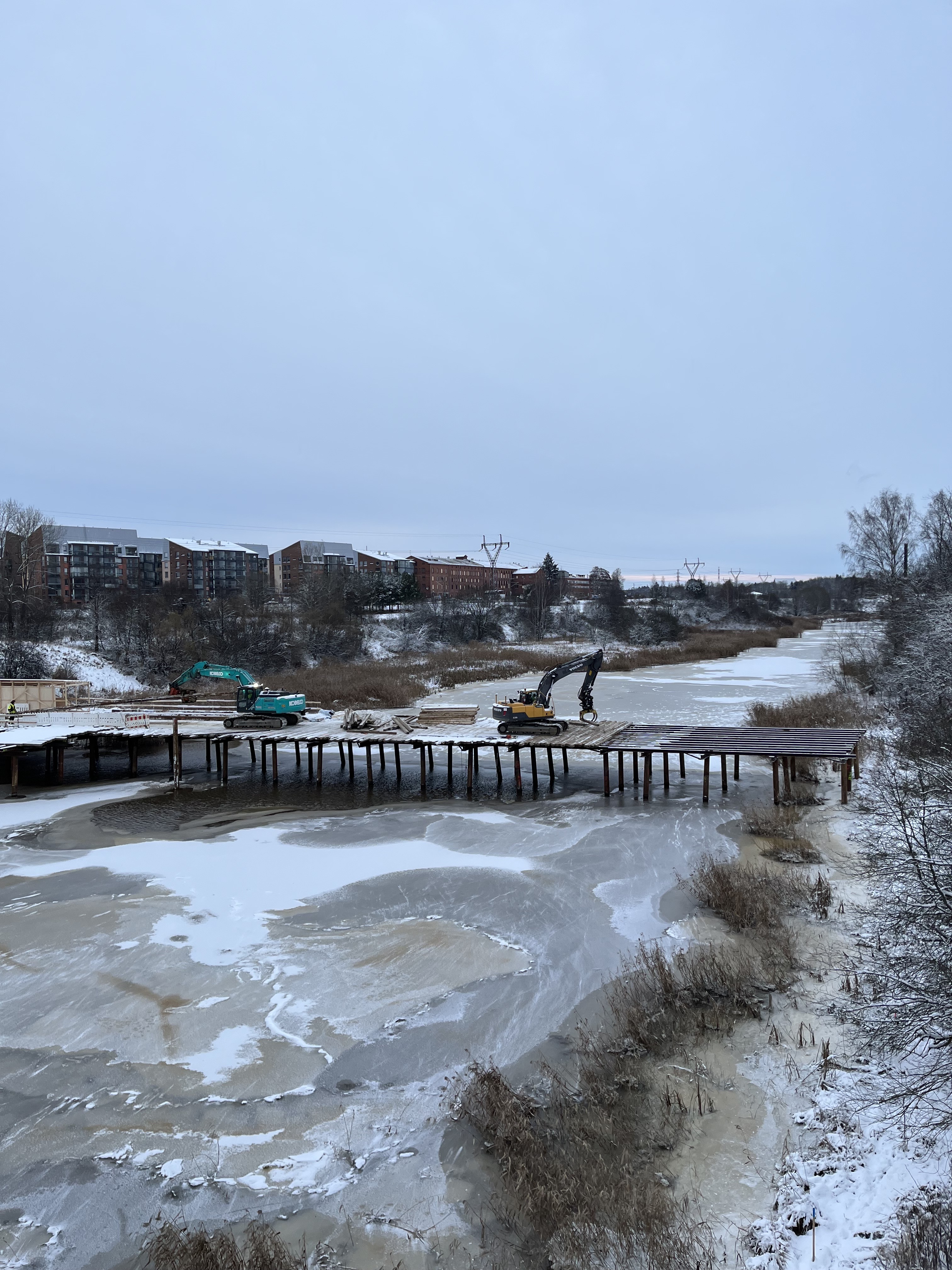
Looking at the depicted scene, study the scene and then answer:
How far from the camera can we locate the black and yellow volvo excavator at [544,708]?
2355cm

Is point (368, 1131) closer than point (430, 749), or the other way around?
point (368, 1131)

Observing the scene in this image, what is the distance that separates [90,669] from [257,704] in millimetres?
25103

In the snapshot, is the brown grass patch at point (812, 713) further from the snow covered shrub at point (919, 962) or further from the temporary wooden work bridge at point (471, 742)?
the snow covered shrub at point (919, 962)

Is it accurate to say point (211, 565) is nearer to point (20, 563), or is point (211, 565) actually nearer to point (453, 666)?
point (20, 563)

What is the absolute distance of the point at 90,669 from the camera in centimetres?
4584

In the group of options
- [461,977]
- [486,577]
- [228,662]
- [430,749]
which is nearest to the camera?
[461,977]

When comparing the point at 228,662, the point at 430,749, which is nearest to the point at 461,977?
the point at 430,749

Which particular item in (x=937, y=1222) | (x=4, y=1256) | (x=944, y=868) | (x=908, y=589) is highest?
(x=908, y=589)

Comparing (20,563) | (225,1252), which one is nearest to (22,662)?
(20,563)

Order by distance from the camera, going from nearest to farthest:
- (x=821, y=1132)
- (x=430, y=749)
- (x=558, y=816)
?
(x=821, y=1132) → (x=558, y=816) → (x=430, y=749)

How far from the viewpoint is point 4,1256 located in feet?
20.0

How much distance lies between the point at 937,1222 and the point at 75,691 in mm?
38866

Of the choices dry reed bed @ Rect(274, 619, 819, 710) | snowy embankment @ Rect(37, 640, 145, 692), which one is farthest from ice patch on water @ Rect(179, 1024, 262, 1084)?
snowy embankment @ Rect(37, 640, 145, 692)

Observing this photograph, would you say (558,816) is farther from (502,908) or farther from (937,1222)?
(937,1222)
